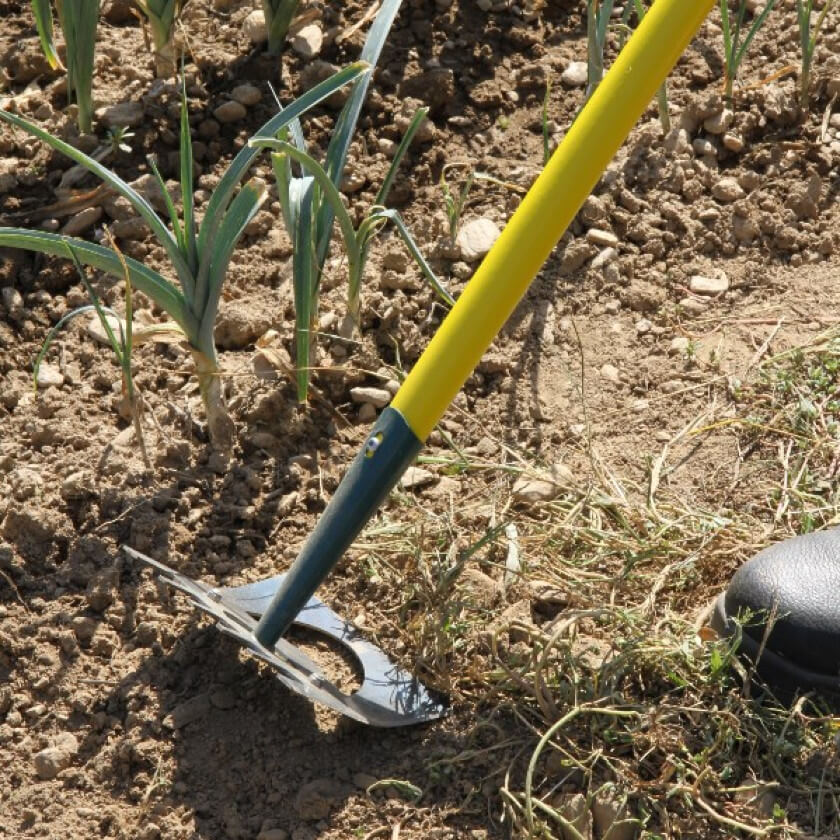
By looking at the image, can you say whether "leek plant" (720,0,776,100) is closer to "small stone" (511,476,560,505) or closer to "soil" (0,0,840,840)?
"soil" (0,0,840,840)

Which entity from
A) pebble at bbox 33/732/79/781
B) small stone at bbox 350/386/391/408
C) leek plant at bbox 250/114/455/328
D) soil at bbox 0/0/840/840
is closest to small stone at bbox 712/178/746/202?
soil at bbox 0/0/840/840

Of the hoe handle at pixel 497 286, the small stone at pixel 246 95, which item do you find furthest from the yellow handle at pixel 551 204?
the small stone at pixel 246 95

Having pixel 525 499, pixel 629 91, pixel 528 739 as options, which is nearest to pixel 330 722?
pixel 528 739

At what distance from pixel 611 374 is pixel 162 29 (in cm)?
114

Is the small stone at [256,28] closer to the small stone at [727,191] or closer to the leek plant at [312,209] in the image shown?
the leek plant at [312,209]

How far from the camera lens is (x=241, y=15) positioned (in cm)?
261

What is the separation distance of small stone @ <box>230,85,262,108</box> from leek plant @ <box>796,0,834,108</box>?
3.56 feet

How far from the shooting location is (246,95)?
244cm

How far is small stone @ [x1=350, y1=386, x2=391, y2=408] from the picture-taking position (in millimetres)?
2084

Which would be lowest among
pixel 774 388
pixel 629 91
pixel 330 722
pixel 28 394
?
pixel 330 722

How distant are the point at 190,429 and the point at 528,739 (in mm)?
774

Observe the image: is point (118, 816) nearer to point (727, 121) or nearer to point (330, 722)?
point (330, 722)

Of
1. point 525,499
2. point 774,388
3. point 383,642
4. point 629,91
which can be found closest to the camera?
point 629,91

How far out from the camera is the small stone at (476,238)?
2.26 m
